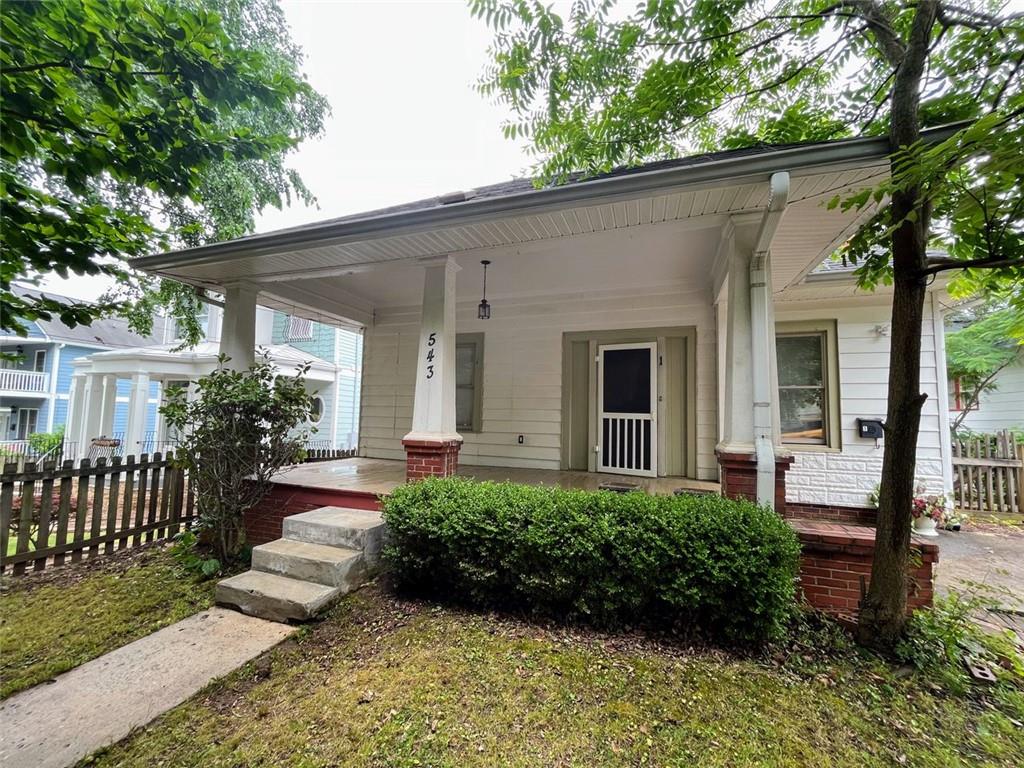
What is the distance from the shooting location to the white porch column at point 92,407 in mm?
11655

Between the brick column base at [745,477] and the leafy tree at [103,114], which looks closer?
the leafy tree at [103,114]

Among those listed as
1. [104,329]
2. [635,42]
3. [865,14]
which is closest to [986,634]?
[865,14]

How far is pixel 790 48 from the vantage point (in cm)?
363

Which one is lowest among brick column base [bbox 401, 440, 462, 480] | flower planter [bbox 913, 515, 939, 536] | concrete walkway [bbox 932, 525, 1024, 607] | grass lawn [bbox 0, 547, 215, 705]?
grass lawn [bbox 0, 547, 215, 705]

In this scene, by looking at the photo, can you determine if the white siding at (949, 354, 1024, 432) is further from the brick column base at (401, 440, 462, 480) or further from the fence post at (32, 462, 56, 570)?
the fence post at (32, 462, 56, 570)

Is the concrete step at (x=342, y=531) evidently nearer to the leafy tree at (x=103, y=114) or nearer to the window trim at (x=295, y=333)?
the leafy tree at (x=103, y=114)

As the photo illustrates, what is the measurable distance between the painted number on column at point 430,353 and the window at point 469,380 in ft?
7.77

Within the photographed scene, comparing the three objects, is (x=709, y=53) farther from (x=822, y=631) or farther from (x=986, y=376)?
(x=986, y=376)

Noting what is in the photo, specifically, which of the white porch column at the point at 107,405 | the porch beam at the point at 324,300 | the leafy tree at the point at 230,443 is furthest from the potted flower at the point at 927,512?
the white porch column at the point at 107,405

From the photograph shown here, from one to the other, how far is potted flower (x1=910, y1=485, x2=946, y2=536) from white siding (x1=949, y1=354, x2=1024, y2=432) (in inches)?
307

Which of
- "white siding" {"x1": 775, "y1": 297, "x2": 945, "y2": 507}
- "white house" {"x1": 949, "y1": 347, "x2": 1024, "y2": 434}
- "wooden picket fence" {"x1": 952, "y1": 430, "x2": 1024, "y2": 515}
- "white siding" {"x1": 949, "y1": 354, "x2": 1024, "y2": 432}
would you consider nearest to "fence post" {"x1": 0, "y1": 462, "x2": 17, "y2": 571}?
"white siding" {"x1": 775, "y1": 297, "x2": 945, "y2": 507}

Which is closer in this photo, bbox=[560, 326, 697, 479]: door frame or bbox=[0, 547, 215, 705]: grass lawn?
bbox=[0, 547, 215, 705]: grass lawn

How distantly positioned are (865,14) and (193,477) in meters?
6.89

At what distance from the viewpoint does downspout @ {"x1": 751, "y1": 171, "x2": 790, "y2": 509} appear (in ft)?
9.67
